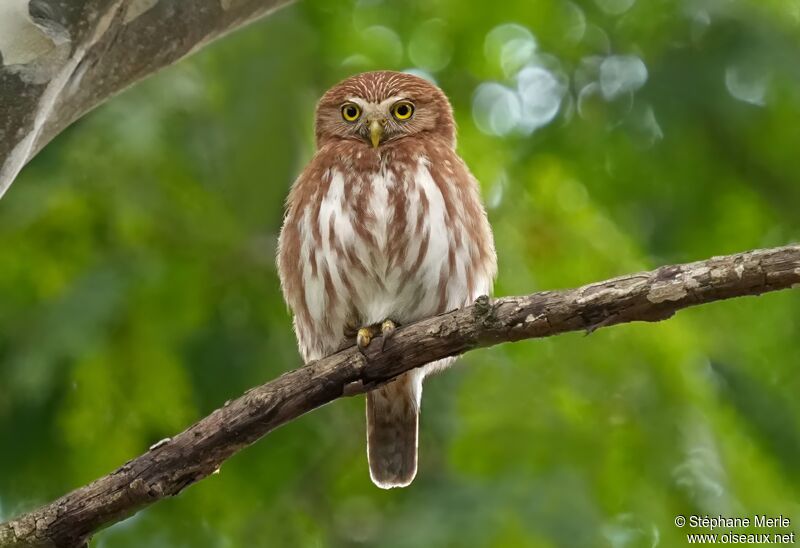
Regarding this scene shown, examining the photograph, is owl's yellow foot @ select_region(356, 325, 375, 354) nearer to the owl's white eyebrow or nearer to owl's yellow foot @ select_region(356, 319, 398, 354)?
owl's yellow foot @ select_region(356, 319, 398, 354)

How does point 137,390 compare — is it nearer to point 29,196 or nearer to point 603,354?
point 29,196

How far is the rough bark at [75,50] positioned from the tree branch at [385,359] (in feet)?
3.30

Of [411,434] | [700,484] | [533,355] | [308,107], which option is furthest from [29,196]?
[700,484]

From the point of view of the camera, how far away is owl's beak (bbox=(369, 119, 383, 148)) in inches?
195

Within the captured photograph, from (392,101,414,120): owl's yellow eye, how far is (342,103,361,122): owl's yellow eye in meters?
0.16

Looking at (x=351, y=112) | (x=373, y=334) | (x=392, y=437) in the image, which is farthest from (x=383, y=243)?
(x=392, y=437)

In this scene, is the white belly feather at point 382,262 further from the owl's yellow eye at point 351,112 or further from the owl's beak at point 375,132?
the owl's yellow eye at point 351,112

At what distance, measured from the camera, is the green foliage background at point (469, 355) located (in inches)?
187

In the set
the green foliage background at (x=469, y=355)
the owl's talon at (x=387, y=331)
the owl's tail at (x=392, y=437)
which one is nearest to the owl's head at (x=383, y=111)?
the green foliage background at (x=469, y=355)

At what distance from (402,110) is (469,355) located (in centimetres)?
117

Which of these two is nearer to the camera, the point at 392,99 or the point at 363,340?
the point at 363,340

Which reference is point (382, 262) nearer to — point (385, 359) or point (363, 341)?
point (363, 341)

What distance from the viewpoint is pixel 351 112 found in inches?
203

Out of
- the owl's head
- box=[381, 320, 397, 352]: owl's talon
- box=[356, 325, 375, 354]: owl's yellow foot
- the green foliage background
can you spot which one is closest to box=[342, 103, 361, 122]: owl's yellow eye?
the owl's head
